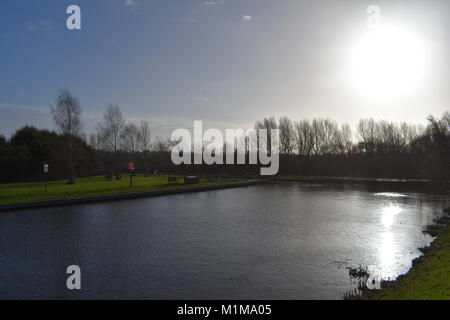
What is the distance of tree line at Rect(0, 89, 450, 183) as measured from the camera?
32.9 m

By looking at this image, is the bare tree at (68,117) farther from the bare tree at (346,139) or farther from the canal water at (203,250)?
the bare tree at (346,139)

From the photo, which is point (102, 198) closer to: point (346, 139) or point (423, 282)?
point (423, 282)

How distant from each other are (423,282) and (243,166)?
49.9 m

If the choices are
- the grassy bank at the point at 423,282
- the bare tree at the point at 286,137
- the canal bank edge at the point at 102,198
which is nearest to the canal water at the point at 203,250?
the grassy bank at the point at 423,282

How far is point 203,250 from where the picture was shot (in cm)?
1002

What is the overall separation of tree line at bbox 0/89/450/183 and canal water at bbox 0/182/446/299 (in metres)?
9.97

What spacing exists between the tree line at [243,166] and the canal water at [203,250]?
32.7 feet

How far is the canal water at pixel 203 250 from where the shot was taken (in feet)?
23.1

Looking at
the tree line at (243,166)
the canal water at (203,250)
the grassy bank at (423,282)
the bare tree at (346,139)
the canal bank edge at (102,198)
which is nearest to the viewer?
the grassy bank at (423,282)

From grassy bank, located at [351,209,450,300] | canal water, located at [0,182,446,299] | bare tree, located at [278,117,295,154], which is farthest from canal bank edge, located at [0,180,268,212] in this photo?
bare tree, located at [278,117,295,154]

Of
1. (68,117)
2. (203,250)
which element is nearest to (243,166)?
(68,117)

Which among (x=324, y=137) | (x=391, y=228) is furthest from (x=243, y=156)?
(x=391, y=228)

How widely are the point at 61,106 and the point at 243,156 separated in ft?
112

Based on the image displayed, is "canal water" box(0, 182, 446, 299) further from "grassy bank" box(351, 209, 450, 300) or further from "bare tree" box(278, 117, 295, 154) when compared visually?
"bare tree" box(278, 117, 295, 154)
